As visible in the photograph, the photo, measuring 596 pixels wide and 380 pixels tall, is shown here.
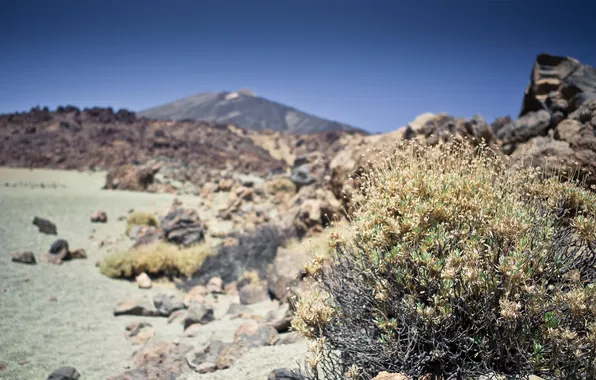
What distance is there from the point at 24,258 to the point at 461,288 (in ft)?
28.2

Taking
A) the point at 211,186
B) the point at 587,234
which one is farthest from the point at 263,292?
the point at 211,186

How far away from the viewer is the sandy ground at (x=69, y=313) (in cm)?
410

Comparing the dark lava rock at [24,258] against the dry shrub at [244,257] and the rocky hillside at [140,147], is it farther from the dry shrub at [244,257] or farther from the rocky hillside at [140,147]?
the rocky hillside at [140,147]

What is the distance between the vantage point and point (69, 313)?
585cm

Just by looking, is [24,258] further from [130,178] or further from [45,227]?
[130,178]

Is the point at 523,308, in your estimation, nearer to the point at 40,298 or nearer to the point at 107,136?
the point at 40,298

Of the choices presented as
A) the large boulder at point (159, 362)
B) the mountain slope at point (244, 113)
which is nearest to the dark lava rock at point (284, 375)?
the large boulder at point (159, 362)

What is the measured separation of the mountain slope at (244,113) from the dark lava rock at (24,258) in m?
71.7

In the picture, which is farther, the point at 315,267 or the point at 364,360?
the point at 315,267

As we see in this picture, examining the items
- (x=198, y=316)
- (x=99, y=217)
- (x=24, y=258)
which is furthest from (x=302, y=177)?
(x=198, y=316)

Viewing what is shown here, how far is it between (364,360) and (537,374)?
972 mm

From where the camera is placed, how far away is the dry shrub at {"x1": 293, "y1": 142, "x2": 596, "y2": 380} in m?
1.94

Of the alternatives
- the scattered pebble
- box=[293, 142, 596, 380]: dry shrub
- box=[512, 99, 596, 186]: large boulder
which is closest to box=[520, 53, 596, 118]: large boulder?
box=[512, 99, 596, 186]: large boulder

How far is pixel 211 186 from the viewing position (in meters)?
18.0
